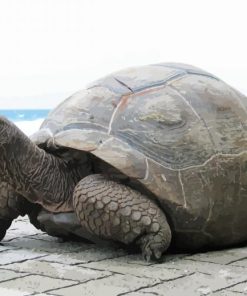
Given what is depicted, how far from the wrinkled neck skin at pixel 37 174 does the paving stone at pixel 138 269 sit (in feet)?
1.69

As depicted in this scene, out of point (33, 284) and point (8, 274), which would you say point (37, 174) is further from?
point (33, 284)

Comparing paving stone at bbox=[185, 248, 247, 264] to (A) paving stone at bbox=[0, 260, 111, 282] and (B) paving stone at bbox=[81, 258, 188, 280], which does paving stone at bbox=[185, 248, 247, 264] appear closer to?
(B) paving stone at bbox=[81, 258, 188, 280]

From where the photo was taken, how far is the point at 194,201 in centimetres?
394

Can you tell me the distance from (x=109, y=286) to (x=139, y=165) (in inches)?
32.5

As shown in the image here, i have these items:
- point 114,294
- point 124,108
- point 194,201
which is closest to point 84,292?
point 114,294

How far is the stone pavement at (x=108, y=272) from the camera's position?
3129mm

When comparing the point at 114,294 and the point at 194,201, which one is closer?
the point at 114,294

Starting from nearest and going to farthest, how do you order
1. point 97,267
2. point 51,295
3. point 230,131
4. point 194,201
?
point 51,295, point 97,267, point 194,201, point 230,131

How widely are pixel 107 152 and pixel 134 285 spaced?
2.89 feet

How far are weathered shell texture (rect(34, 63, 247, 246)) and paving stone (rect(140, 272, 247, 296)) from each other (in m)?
0.62

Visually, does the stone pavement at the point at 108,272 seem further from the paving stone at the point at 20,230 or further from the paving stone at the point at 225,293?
the paving stone at the point at 20,230

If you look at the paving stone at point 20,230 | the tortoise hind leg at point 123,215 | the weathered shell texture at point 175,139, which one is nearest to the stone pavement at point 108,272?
the tortoise hind leg at point 123,215

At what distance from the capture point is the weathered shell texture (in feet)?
12.7

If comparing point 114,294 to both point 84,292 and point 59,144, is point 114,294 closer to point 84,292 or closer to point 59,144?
point 84,292
